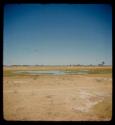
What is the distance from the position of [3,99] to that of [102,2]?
1.14 metres

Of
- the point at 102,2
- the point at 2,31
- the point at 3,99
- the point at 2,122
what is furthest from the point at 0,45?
the point at 102,2

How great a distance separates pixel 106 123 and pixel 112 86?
1.00 ft

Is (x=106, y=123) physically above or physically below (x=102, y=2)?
below

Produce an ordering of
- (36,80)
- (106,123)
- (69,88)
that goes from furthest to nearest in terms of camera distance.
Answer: (36,80)
(69,88)
(106,123)

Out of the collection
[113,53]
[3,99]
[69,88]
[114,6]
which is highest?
[114,6]

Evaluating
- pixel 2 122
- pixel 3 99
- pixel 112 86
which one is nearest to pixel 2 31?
pixel 3 99

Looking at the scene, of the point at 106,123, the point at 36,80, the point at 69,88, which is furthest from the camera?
the point at 36,80

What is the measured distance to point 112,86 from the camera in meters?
1.90

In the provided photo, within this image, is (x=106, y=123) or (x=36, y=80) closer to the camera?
(x=106, y=123)

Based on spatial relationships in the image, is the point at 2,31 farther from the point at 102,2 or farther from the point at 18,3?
the point at 102,2

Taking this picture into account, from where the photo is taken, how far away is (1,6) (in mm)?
1894

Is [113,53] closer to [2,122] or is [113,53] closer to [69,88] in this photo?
[2,122]

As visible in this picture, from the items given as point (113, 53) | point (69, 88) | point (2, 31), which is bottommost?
point (69, 88)

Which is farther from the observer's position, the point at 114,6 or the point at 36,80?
the point at 36,80
